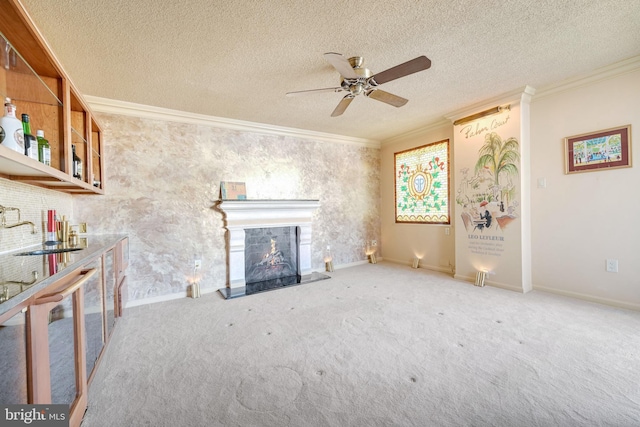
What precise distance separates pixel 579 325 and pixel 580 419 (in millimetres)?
1462

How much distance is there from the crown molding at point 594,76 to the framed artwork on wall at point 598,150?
1.89 ft

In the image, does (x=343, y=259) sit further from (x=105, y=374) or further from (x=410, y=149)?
(x=105, y=374)

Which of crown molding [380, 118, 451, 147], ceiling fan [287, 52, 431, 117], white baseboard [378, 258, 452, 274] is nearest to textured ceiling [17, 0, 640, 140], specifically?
ceiling fan [287, 52, 431, 117]

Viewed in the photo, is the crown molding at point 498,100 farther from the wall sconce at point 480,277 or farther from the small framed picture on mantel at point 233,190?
the small framed picture on mantel at point 233,190

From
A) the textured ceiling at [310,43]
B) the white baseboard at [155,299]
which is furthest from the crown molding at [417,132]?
the white baseboard at [155,299]

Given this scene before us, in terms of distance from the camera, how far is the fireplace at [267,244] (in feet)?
12.8

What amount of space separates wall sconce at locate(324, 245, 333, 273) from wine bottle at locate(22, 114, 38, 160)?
3975mm

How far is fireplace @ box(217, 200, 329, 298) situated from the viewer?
3912 millimetres

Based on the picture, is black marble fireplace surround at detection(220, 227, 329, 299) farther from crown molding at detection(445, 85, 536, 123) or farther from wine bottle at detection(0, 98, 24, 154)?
crown molding at detection(445, 85, 536, 123)

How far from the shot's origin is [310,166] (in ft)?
15.8

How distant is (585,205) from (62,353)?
4.72 m

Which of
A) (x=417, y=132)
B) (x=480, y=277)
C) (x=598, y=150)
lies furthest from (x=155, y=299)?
(x=598, y=150)

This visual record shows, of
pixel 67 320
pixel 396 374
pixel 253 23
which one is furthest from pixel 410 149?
pixel 67 320

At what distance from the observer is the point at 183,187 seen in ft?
12.1
